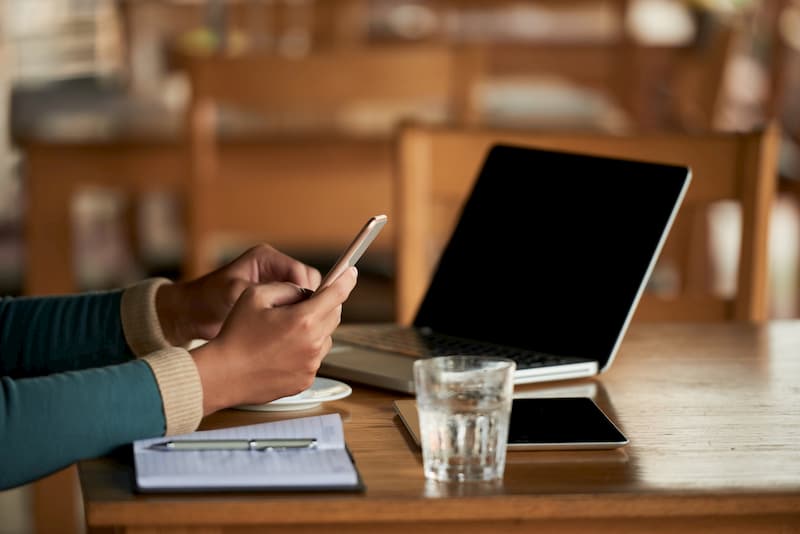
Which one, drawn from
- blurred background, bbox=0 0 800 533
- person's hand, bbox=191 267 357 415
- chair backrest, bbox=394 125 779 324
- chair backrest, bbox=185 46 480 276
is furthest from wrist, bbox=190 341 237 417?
chair backrest, bbox=185 46 480 276

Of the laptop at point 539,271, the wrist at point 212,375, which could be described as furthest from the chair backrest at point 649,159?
the wrist at point 212,375

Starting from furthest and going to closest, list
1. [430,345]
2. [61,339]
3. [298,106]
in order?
[298,106] → [430,345] → [61,339]

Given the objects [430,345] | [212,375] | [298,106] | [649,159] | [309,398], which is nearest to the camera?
[212,375]

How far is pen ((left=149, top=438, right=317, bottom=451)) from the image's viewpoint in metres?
0.84

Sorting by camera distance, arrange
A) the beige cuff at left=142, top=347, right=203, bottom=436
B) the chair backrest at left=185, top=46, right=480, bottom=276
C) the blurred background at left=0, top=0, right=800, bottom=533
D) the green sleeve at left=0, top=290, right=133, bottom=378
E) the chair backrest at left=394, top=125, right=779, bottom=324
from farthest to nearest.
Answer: the blurred background at left=0, top=0, right=800, bottom=533 → the chair backrest at left=185, top=46, right=480, bottom=276 → the chair backrest at left=394, top=125, right=779, bottom=324 → the green sleeve at left=0, top=290, right=133, bottom=378 → the beige cuff at left=142, top=347, right=203, bottom=436

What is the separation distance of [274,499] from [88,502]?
103 mm

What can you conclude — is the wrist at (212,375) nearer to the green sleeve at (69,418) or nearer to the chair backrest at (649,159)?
A: the green sleeve at (69,418)

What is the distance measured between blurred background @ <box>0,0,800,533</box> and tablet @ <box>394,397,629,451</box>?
0.77 m

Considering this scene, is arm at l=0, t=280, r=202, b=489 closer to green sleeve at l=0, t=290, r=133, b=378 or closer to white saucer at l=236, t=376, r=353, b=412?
white saucer at l=236, t=376, r=353, b=412

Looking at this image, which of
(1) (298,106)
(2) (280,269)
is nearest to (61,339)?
(2) (280,269)

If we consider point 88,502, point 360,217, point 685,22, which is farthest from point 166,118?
point 685,22

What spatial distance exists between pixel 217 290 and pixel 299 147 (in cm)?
140

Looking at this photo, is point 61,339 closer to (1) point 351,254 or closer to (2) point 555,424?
(1) point 351,254

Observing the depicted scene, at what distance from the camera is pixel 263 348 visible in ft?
2.95
